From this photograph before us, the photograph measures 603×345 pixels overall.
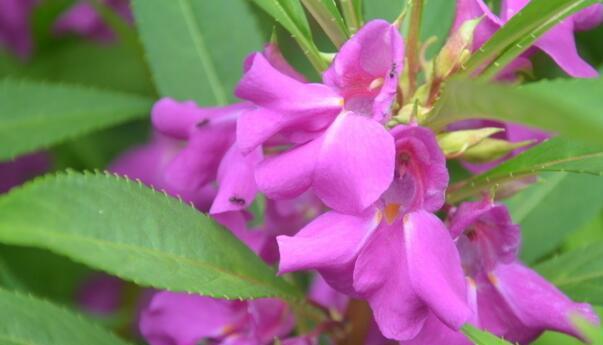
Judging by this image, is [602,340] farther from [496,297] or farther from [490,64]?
[490,64]

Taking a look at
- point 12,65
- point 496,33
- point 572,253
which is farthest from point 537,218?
point 12,65

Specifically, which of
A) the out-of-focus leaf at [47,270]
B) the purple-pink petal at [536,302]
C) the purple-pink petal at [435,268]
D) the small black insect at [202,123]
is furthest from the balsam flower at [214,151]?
the out-of-focus leaf at [47,270]

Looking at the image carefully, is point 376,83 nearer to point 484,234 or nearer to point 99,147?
point 484,234

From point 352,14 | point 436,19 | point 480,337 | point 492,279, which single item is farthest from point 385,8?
point 480,337

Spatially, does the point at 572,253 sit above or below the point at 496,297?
below

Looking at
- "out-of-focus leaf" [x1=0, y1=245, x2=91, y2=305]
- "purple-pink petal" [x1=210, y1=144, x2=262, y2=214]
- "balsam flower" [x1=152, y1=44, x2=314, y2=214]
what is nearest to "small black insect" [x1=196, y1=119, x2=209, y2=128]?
"balsam flower" [x1=152, y1=44, x2=314, y2=214]

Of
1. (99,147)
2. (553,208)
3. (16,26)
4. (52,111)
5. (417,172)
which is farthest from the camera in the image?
(99,147)
